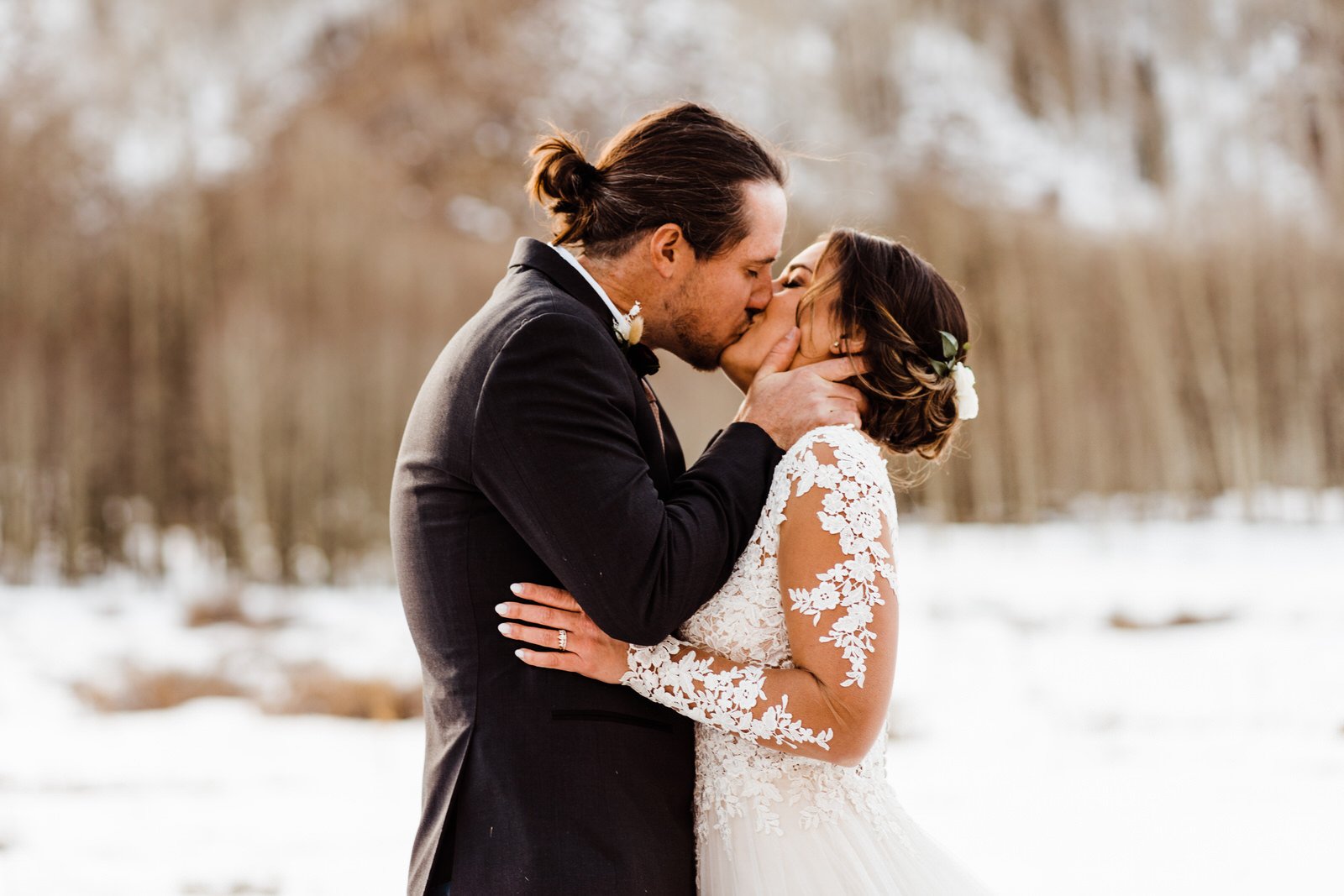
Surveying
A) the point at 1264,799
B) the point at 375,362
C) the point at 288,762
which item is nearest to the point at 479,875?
the point at 1264,799

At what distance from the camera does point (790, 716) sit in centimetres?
179

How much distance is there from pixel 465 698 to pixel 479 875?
10.1 inches

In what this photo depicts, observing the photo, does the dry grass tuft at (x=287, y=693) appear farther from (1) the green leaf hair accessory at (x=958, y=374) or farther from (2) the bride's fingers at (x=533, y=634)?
(2) the bride's fingers at (x=533, y=634)

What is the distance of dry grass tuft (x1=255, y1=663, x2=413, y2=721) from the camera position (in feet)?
29.6

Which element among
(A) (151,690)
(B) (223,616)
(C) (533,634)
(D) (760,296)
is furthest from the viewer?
(B) (223,616)

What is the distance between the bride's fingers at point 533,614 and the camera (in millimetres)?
1676

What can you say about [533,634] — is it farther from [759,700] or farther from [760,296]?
[760,296]

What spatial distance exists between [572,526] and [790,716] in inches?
19.9

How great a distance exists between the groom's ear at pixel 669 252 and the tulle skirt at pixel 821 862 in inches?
37.9

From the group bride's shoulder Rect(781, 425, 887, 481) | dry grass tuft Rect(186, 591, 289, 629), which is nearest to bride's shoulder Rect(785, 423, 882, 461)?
bride's shoulder Rect(781, 425, 887, 481)

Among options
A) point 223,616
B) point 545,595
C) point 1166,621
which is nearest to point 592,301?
point 545,595

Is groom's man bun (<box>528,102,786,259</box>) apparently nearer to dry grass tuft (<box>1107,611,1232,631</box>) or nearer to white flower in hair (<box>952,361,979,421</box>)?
white flower in hair (<box>952,361,979,421</box>)

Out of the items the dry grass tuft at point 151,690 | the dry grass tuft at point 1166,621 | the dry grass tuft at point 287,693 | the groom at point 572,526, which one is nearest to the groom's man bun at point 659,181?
the groom at point 572,526

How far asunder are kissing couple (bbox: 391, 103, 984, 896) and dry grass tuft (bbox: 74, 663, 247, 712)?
Result: 8889 millimetres
